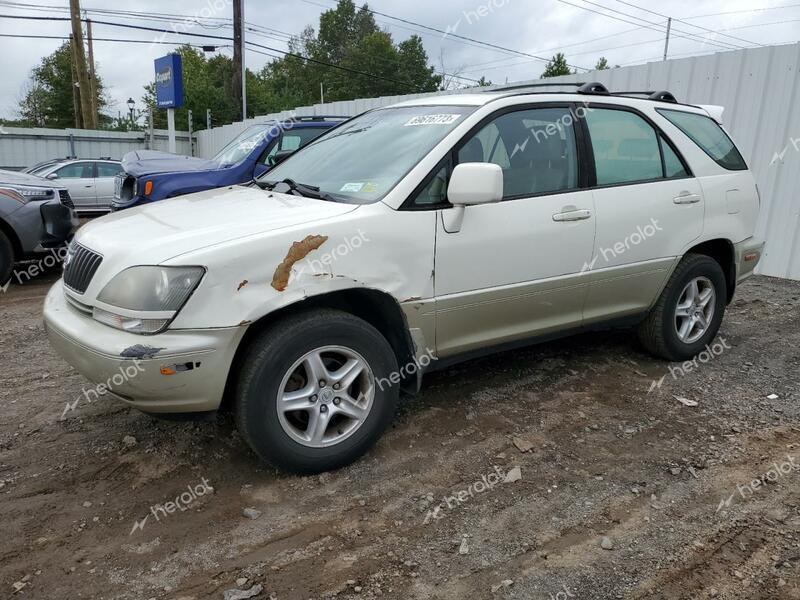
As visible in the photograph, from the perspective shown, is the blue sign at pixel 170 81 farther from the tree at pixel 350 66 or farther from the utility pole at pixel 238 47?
the tree at pixel 350 66

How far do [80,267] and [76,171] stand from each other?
1380cm

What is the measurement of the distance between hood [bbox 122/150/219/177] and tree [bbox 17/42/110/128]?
41.0 m

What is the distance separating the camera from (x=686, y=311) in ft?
15.2

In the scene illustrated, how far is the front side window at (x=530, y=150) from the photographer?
3.55m

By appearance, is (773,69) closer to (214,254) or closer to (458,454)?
(458,454)

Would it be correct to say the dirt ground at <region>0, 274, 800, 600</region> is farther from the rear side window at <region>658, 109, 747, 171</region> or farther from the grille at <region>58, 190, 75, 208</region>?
the grille at <region>58, 190, 75, 208</region>

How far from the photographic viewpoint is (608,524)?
2.79 metres

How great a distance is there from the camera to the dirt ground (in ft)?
8.02

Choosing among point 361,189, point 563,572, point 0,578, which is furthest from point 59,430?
point 563,572

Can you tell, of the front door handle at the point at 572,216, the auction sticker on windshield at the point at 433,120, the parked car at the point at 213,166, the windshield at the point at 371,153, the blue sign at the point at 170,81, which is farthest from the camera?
the blue sign at the point at 170,81

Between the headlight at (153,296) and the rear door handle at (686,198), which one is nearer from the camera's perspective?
the headlight at (153,296)

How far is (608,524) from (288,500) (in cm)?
147

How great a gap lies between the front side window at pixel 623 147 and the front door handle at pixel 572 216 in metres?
0.28

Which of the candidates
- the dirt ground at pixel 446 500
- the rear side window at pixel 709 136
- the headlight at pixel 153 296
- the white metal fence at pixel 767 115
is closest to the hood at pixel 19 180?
the dirt ground at pixel 446 500
